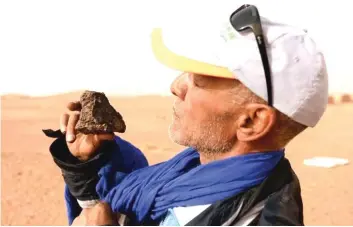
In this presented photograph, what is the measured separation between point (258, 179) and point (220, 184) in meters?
0.10

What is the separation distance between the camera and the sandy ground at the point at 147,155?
6.64 m

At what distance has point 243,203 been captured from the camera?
5.25 ft

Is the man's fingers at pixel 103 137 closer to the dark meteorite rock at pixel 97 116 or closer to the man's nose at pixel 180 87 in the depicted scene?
the dark meteorite rock at pixel 97 116

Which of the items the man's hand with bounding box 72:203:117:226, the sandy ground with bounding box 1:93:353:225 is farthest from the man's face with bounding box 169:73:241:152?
the sandy ground with bounding box 1:93:353:225

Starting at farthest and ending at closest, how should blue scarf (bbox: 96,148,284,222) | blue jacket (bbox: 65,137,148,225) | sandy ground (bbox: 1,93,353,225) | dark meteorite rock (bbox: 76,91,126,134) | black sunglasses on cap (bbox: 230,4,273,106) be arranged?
1. sandy ground (bbox: 1,93,353,225)
2. blue jacket (bbox: 65,137,148,225)
3. dark meteorite rock (bbox: 76,91,126,134)
4. blue scarf (bbox: 96,148,284,222)
5. black sunglasses on cap (bbox: 230,4,273,106)

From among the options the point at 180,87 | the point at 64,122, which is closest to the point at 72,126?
the point at 64,122

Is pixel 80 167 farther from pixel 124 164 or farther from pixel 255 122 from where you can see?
pixel 255 122

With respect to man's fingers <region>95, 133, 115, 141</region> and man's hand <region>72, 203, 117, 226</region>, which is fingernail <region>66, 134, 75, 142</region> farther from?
man's hand <region>72, 203, 117, 226</region>

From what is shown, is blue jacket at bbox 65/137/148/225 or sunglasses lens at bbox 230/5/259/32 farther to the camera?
blue jacket at bbox 65/137/148/225

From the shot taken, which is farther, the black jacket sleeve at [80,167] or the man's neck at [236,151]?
the black jacket sleeve at [80,167]

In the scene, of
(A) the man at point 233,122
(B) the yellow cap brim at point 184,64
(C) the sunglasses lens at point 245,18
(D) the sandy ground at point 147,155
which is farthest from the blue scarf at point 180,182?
(D) the sandy ground at point 147,155

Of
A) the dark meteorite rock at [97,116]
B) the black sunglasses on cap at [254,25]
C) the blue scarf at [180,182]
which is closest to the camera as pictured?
the black sunglasses on cap at [254,25]

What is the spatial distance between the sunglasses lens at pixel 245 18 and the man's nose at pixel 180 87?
0.66ft

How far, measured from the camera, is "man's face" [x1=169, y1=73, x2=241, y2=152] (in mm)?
1615
